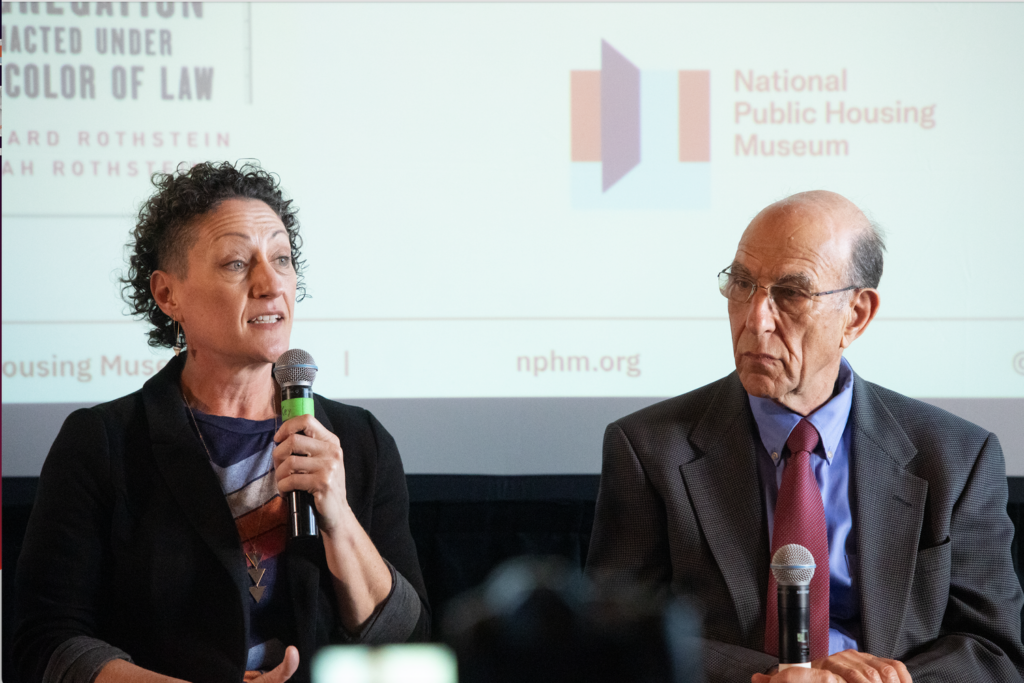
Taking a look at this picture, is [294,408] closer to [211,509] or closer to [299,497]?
[299,497]

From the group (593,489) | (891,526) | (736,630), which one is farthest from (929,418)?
(593,489)

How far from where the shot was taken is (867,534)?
1.83m

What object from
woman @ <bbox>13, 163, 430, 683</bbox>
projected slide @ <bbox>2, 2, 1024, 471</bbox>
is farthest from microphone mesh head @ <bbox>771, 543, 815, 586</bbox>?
projected slide @ <bbox>2, 2, 1024, 471</bbox>

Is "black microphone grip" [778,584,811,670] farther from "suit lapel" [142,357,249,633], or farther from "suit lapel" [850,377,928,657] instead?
"suit lapel" [142,357,249,633]

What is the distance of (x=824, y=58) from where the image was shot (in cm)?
258

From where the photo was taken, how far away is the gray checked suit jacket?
5.88ft

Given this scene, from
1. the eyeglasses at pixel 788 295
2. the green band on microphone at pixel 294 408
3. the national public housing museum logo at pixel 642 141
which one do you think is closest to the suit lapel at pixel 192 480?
the green band on microphone at pixel 294 408

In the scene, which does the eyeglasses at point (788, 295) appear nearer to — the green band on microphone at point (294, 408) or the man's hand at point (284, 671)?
the green band on microphone at point (294, 408)

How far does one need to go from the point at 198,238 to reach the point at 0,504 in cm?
109

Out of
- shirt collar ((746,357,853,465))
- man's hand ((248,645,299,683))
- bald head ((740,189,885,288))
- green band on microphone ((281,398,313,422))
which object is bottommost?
man's hand ((248,645,299,683))

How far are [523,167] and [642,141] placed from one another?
0.33 metres

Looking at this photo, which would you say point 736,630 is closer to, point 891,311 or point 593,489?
point 593,489

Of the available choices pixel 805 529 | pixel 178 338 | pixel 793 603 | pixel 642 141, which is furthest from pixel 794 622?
pixel 642 141

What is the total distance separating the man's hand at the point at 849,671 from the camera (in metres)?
1.61
